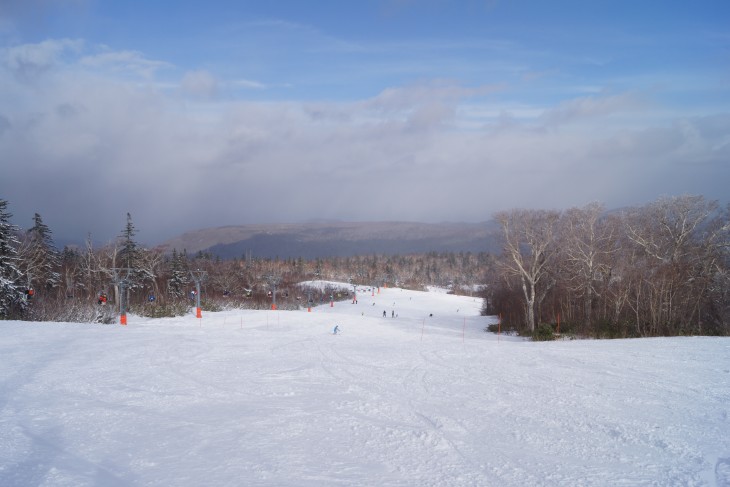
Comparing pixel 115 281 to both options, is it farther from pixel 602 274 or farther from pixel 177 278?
pixel 177 278

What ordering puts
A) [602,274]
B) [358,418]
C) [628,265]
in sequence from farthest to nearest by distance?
[602,274] → [628,265] → [358,418]

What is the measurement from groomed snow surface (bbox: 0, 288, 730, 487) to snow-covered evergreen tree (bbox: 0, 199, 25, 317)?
15.3 metres

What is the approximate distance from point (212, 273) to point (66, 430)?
81.7 metres

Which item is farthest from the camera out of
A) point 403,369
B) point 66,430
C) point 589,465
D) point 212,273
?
point 212,273

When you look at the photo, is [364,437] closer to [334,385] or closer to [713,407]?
[334,385]

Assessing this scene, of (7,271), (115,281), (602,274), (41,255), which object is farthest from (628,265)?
(41,255)

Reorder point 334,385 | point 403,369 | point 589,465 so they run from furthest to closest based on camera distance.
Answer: point 403,369
point 334,385
point 589,465

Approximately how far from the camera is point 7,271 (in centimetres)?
3212

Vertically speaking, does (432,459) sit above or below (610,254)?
below

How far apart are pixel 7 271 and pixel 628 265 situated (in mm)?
38802

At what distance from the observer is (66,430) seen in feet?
25.8

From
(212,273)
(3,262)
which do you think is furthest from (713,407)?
(212,273)

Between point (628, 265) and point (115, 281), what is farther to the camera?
point (628, 265)

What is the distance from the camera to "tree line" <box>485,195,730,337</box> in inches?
1053
